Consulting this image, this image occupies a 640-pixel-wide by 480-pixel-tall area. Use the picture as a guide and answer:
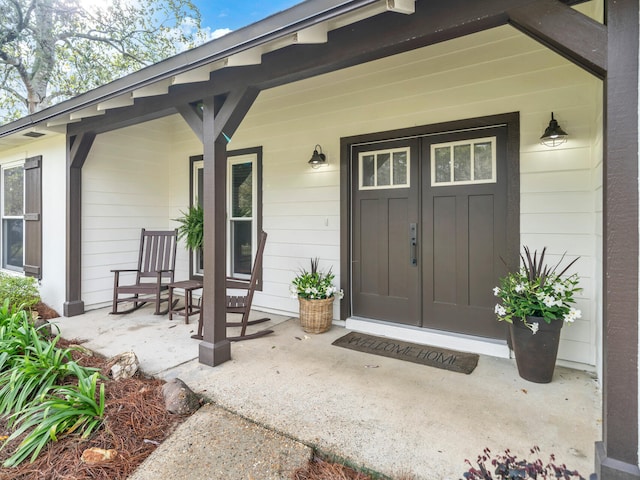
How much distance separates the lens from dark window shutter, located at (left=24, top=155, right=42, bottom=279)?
500 cm

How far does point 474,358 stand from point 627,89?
7.88 ft

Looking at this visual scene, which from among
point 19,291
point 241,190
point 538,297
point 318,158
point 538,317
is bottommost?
point 19,291

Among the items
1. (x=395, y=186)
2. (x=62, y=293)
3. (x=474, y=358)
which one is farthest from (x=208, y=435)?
(x=62, y=293)

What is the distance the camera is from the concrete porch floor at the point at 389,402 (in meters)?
1.86

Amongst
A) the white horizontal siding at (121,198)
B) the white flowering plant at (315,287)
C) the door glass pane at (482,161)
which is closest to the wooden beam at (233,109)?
the white flowering plant at (315,287)

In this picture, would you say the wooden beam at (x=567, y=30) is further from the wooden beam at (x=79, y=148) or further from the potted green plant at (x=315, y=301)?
the wooden beam at (x=79, y=148)

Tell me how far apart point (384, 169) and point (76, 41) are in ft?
33.0

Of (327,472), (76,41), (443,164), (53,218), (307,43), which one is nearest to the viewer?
(327,472)

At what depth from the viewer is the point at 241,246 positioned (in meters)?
5.16

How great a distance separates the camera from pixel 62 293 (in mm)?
4703

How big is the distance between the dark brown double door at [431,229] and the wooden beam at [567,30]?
1.73 meters

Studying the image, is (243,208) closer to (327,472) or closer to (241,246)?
(241,246)

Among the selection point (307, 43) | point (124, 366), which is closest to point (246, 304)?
point (124, 366)

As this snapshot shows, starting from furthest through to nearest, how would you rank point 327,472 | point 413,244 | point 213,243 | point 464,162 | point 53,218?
point 53,218, point 413,244, point 464,162, point 213,243, point 327,472
